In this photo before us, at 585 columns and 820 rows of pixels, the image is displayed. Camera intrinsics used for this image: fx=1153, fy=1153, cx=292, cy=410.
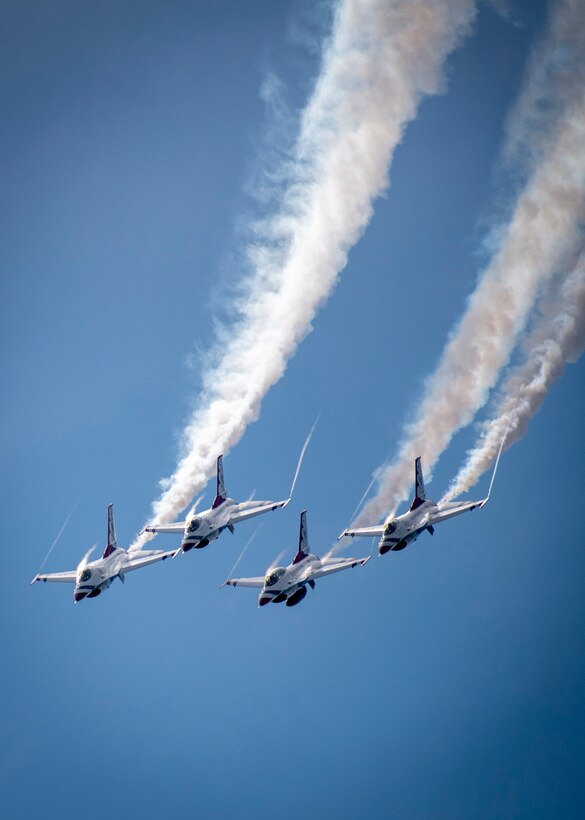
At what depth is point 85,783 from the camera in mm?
102750

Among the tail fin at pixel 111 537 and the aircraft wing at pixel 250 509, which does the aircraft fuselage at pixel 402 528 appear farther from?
the tail fin at pixel 111 537

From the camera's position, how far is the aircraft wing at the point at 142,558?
7225cm

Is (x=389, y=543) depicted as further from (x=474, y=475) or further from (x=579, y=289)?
(x=579, y=289)

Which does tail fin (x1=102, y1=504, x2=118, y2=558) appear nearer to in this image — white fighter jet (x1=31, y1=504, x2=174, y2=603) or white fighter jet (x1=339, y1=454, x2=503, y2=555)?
white fighter jet (x1=31, y1=504, x2=174, y2=603)

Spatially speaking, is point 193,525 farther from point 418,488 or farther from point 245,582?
point 418,488

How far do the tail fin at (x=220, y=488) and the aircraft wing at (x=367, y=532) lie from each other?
8.36 meters

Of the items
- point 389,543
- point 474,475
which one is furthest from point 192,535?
point 474,475

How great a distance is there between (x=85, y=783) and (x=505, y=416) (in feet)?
189

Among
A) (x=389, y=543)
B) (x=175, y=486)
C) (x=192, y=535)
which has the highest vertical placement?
(x=175, y=486)

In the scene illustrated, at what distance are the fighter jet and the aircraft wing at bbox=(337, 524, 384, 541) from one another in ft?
13.9

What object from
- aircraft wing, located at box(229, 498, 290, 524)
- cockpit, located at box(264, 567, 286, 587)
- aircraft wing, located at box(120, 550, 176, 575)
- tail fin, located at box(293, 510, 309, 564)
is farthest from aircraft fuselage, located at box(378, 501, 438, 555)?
aircraft wing, located at box(120, 550, 176, 575)

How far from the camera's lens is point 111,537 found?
247 ft

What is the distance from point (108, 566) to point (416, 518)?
66.3 ft

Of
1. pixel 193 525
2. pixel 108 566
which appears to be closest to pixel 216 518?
pixel 193 525
